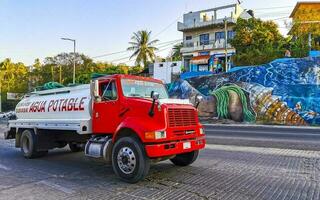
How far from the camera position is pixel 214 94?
34.7 metres

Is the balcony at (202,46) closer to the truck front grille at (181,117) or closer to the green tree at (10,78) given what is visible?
the green tree at (10,78)

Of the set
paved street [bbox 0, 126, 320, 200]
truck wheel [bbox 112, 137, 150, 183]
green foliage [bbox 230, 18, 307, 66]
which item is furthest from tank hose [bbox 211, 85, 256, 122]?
truck wheel [bbox 112, 137, 150, 183]

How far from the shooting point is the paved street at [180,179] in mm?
6695

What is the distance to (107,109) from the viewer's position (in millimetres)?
8766

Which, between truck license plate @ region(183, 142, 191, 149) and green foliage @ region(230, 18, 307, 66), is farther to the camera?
green foliage @ region(230, 18, 307, 66)

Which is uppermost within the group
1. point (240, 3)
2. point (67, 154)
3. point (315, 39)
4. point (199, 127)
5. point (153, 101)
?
point (240, 3)

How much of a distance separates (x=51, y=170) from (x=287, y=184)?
5.70m

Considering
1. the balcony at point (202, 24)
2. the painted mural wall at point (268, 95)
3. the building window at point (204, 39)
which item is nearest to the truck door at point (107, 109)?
the painted mural wall at point (268, 95)

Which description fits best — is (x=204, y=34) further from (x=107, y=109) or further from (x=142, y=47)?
(x=107, y=109)

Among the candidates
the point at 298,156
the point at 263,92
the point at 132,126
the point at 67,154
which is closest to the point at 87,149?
the point at 132,126

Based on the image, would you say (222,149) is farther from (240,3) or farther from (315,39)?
(240,3)

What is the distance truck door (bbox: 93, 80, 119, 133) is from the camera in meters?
8.58

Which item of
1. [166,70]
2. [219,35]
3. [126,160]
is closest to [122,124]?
[126,160]

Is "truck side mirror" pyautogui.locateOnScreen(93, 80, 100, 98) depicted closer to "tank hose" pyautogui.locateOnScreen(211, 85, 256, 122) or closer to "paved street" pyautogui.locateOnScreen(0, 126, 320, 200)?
"paved street" pyautogui.locateOnScreen(0, 126, 320, 200)
